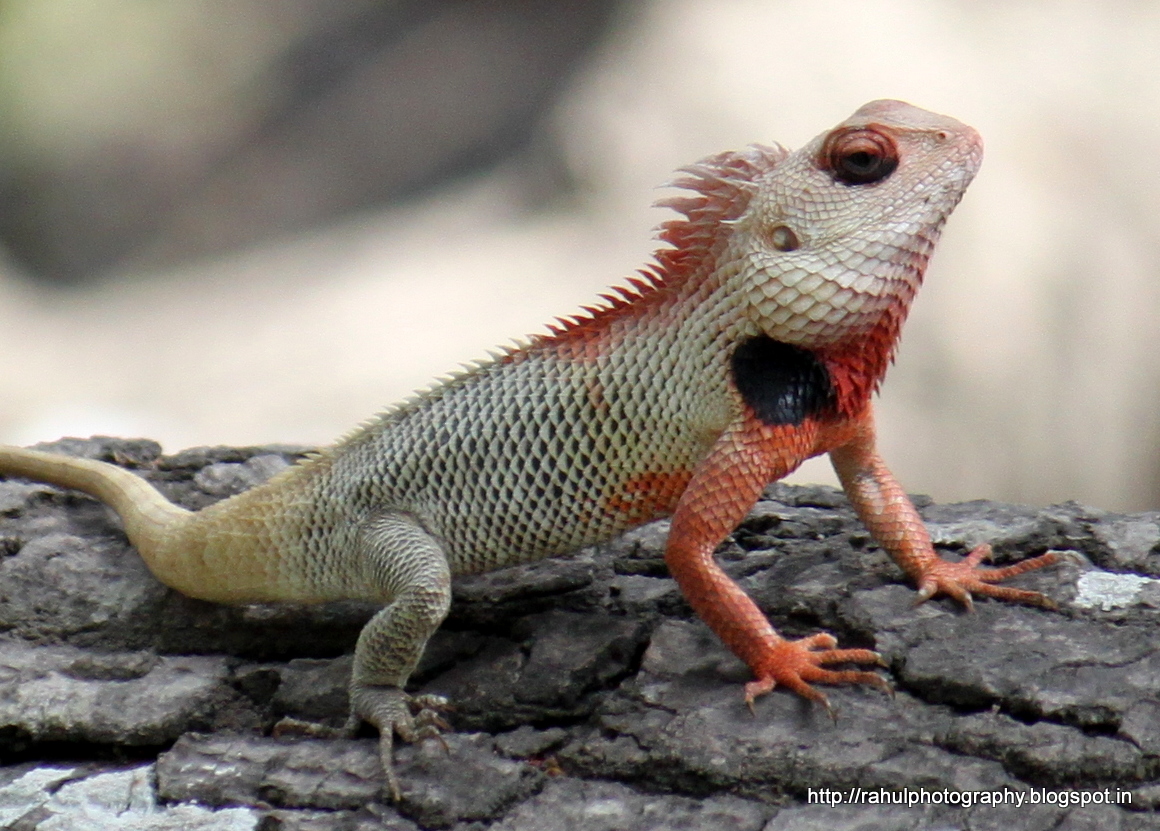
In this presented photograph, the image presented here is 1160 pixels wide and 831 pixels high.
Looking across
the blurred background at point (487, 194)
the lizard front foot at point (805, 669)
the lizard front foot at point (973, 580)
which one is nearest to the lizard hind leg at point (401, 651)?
the lizard front foot at point (805, 669)

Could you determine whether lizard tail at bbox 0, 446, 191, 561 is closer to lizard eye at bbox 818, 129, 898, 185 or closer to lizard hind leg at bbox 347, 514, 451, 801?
lizard hind leg at bbox 347, 514, 451, 801

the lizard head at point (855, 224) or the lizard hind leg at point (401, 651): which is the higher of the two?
the lizard head at point (855, 224)

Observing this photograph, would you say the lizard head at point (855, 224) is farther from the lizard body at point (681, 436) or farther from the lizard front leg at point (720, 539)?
the lizard front leg at point (720, 539)

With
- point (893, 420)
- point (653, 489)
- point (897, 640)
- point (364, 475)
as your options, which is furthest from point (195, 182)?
point (897, 640)

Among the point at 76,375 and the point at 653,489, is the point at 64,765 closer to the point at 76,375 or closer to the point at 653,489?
the point at 653,489

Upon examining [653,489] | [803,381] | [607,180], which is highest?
[607,180]

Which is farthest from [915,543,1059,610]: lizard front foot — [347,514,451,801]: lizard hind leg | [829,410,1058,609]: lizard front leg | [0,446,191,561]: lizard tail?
[0,446,191,561]: lizard tail
